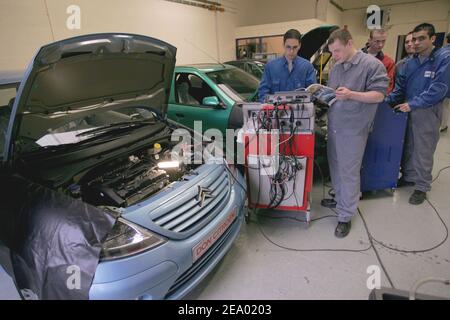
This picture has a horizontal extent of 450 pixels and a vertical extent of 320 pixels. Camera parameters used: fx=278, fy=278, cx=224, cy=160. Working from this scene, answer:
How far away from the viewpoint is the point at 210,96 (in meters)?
3.30

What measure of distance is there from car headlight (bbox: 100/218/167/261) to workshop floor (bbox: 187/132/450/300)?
627 millimetres

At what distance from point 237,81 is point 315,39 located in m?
1.07

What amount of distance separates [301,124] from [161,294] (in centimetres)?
145

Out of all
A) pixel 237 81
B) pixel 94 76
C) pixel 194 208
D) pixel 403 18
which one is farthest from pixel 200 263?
pixel 403 18

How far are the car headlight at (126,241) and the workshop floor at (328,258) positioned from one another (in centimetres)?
63

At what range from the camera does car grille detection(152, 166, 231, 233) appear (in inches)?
53.5

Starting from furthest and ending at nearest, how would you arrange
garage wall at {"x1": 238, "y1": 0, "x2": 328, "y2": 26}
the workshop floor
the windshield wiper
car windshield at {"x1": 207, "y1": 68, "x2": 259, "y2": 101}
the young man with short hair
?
1. garage wall at {"x1": 238, "y1": 0, "x2": 328, "y2": 26}
2. car windshield at {"x1": 207, "y1": 68, "x2": 259, "y2": 101}
3. the young man with short hair
4. the windshield wiper
5. the workshop floor

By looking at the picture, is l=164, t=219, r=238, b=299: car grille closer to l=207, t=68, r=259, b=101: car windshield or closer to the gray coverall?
the gray coverall

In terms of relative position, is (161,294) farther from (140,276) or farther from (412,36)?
(412,36)

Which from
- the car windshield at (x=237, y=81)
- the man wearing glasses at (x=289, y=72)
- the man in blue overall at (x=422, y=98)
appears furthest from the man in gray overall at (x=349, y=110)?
the car windshield at (x=237, y=81)

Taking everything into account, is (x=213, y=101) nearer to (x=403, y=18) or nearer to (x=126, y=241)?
(x=126, y=241)

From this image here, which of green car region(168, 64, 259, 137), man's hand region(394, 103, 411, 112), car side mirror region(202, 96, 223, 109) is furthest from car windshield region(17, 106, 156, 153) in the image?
man's hand region(394, 103, 411, 112)
